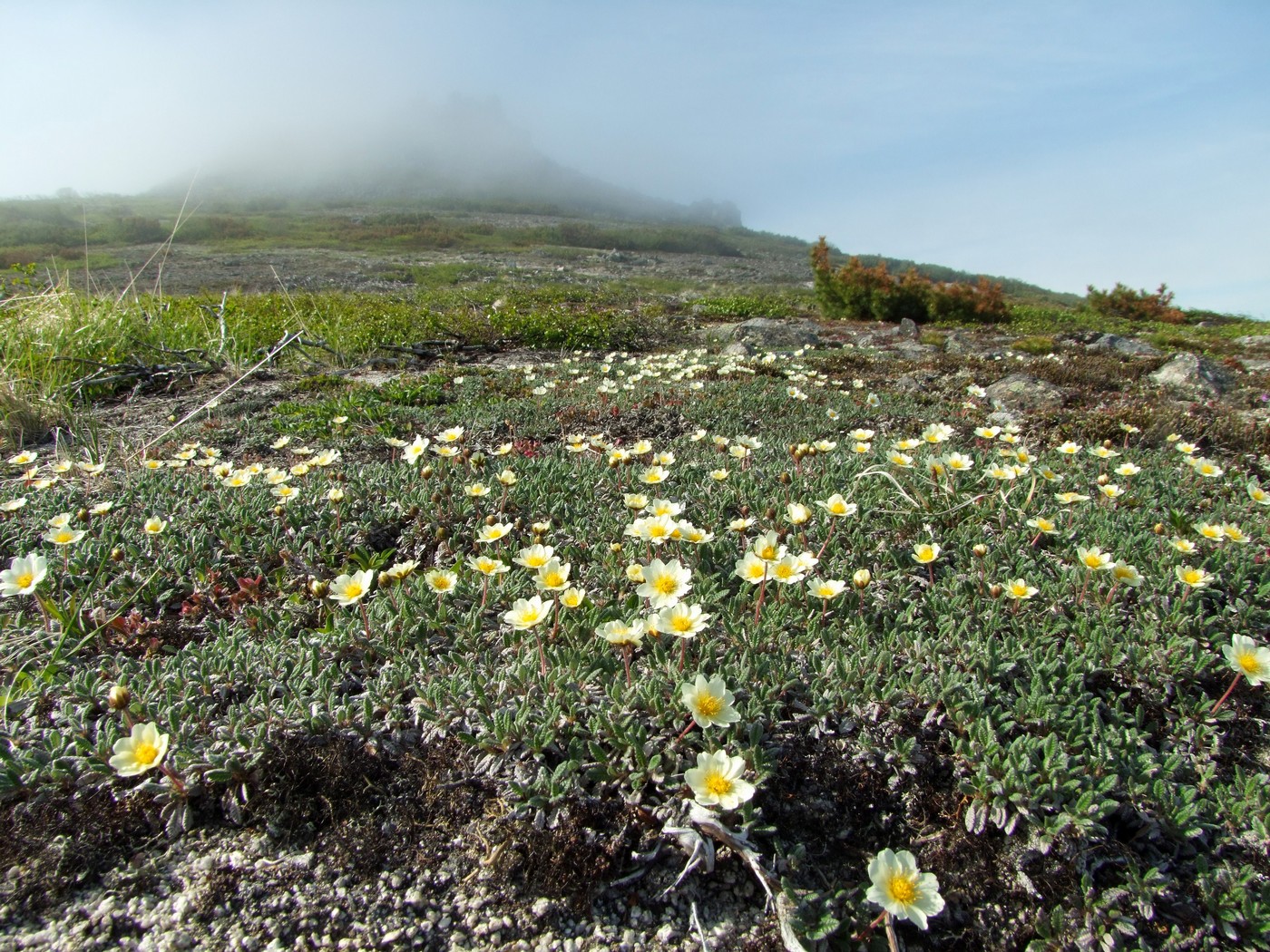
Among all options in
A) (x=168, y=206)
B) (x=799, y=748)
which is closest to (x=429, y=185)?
(x=168, y=206)

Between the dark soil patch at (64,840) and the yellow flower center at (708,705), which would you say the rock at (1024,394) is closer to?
the yellow flower center at (708,705)

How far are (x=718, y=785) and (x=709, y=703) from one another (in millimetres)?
221

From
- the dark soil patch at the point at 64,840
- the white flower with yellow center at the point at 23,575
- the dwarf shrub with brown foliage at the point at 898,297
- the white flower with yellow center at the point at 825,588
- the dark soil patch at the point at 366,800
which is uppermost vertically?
the dwarf shrub with brown foliage at the point at 898,297

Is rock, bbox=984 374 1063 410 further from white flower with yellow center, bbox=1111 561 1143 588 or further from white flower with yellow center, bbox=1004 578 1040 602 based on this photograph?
white flower with yellow center, bbox=1004 578 1040 602

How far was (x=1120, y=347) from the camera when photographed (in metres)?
12.8

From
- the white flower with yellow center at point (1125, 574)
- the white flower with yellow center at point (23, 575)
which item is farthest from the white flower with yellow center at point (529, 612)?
the white flower with yellow center at point (1125, 574)

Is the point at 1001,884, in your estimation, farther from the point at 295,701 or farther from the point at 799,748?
the point at 295,701

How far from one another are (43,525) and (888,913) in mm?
4219

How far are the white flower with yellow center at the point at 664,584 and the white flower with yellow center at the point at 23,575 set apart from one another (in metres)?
2.16

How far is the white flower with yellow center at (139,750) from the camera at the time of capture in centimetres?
186

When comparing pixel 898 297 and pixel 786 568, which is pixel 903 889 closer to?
pixel 786 568

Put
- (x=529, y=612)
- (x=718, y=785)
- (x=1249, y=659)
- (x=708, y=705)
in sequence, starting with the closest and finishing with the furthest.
A: (x=718, y=785)
(x=708, y=705)
(x=1249, y=659)
(x=529, y=612)

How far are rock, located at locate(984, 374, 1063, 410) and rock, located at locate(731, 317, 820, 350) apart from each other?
3973 millimetres

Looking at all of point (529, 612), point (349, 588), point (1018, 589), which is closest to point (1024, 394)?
point (1018, 589)
